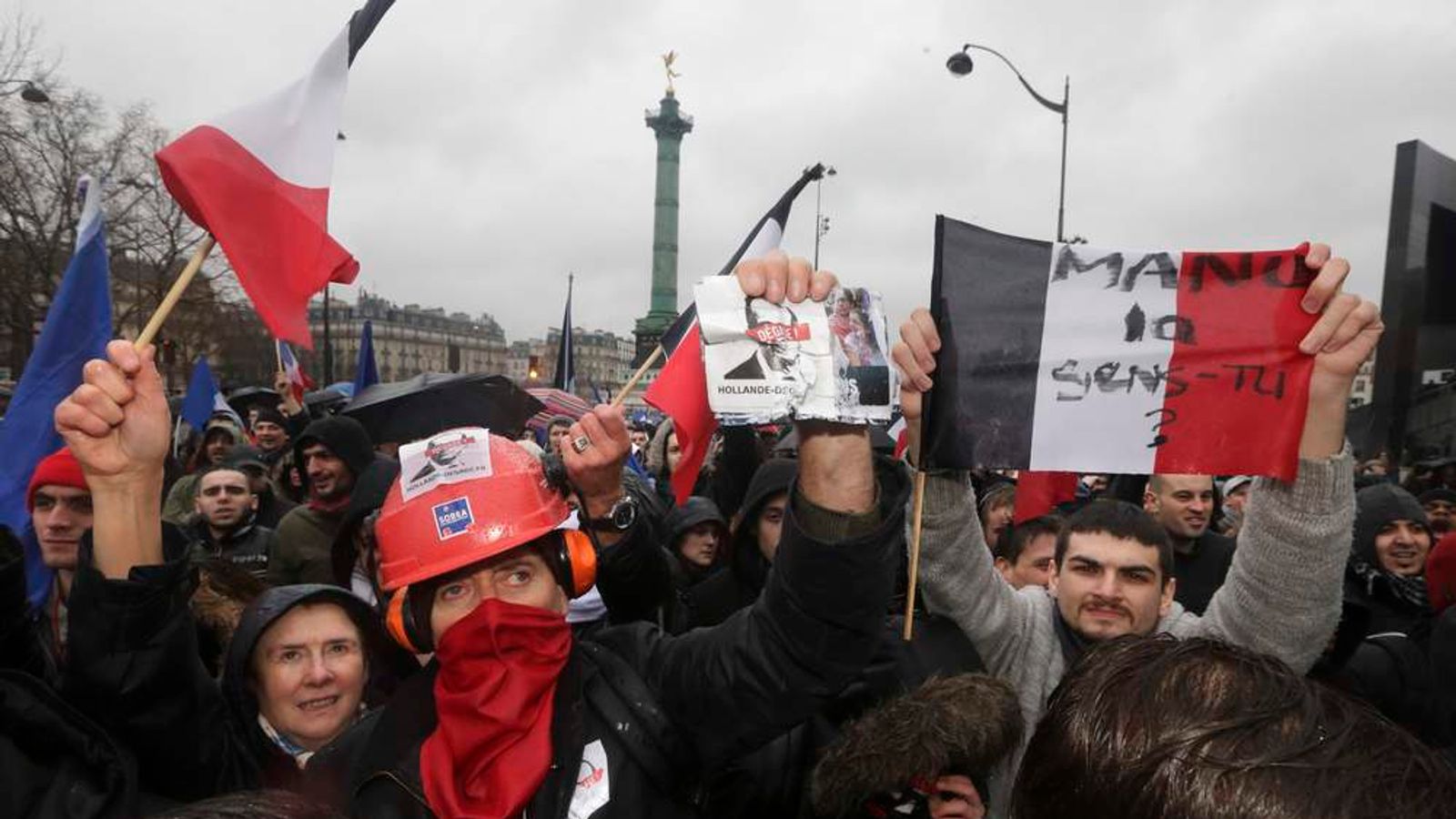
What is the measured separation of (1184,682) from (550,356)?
129 m

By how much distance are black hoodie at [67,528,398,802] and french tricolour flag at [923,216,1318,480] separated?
1.70m

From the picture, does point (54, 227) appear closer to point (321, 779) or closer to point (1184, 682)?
point (321, 779)

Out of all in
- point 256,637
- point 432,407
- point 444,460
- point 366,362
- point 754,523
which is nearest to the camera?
point 444,460

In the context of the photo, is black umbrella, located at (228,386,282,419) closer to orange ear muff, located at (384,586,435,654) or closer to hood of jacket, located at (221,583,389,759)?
hood of jacket, located at (221,583,389,759)

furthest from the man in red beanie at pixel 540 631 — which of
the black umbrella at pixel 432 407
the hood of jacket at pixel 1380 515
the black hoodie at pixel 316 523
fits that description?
the hood of jacket at pixel 1380 515

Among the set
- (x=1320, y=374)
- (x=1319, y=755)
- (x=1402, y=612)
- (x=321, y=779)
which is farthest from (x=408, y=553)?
(x=1402, y=612)

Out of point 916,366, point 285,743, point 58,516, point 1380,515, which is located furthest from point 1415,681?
point 58,516

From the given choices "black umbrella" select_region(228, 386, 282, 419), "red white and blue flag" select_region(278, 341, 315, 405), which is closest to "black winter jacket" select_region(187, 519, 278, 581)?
"red white and blue flag" select_region(278, 341, 315, 405)

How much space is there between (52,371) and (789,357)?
9.02 feet

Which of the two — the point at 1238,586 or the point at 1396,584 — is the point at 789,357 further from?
the point at 1396,584

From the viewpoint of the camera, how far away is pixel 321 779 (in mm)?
1825

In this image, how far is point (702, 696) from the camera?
1.67 m

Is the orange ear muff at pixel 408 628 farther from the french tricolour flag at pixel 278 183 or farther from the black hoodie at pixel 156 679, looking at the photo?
the french tricolour flag at pixel 278 183

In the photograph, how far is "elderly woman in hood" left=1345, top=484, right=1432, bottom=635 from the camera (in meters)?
3.85
